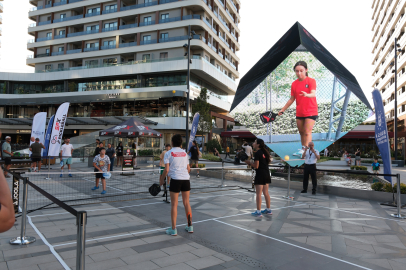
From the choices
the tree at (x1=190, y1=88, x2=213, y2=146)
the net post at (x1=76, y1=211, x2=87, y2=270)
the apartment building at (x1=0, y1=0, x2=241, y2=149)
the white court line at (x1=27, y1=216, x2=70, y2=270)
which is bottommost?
the white court line at (x1=27, y1=216, x2=70, y2=270)

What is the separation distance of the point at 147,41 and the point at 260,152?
41149 millimetres

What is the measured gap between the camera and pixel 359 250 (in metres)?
4.67

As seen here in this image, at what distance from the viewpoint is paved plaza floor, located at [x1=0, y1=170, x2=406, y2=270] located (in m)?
4.07

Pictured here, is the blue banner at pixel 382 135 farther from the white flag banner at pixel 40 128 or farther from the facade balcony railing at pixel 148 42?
the facade balcony railing at pixel 148 42

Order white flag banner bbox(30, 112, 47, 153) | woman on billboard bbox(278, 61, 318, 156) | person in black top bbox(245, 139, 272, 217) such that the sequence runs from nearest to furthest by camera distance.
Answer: person in black top bbox(245, 139, 272, 217)
woman on billboard bbox(278, 61, 318, 156)
white flag banner bbox(30, 112, 47, 153)

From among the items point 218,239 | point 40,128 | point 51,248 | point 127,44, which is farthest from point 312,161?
point 127,44

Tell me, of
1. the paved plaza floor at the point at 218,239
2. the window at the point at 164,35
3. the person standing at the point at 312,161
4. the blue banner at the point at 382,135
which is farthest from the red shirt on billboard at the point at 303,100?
the window at the point at 164,35

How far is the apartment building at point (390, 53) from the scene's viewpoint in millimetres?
41219

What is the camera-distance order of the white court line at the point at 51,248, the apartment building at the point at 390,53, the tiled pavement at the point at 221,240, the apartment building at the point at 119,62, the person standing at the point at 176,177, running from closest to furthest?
the white court line at the point at 51,248 → the tiled pavement at the point at 221,240 → the person standing at the point at 176,177 → the apartment building at the point at 390,53 → the apartment building at the point at 119,62

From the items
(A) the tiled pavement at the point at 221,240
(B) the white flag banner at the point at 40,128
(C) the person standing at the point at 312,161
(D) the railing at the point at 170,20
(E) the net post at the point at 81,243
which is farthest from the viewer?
(D) the railing at the point at 170,20

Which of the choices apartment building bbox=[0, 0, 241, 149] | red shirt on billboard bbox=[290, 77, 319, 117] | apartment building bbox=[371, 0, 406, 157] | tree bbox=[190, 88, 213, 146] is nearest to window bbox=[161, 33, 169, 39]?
apartment building bbox=[0, 0, 241, 149]

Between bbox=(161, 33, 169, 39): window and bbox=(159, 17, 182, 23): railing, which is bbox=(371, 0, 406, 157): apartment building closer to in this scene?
bbox=(159, 17, 182, 23): railing

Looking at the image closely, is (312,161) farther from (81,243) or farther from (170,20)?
(170,20)

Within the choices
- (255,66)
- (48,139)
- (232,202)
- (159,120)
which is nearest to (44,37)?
(159,120)
